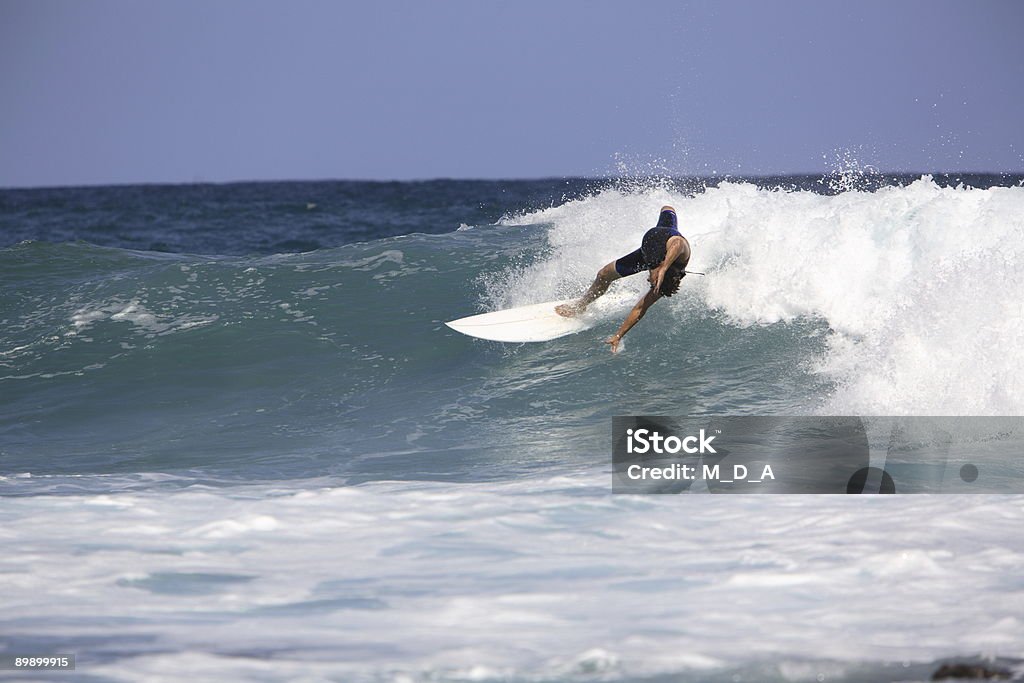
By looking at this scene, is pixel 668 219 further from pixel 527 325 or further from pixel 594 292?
pixel 527 325

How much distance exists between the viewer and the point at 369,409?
305 inches

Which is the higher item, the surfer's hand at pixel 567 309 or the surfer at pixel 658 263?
the surfer at pixel 658 263

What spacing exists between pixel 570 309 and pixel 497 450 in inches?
95.8

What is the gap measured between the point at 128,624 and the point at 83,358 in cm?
614

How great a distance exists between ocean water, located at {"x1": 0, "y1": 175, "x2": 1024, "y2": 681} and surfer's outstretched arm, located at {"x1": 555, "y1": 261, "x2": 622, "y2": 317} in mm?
268

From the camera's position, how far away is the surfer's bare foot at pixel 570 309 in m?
8.64

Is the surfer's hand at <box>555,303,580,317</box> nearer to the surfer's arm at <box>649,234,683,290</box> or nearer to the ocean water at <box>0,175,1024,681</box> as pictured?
the ocean water at <box>0,175,1024,681</box>

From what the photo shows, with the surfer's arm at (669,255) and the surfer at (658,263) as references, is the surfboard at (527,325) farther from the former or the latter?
the surfer's arm at (669,255)

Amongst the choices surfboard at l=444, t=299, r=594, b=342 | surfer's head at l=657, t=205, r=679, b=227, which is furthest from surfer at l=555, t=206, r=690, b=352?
surfboard at l=444, t=299, r=594, b=342

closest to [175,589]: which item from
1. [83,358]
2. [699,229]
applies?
[83,358]

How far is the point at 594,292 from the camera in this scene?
27.9 feet

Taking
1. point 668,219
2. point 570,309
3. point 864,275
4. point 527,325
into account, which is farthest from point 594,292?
point 864,275

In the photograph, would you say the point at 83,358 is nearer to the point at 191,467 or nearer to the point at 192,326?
the point at 192,326

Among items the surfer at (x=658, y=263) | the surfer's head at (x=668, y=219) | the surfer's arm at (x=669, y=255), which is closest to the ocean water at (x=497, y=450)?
the surfer at (x=658, y=263)
